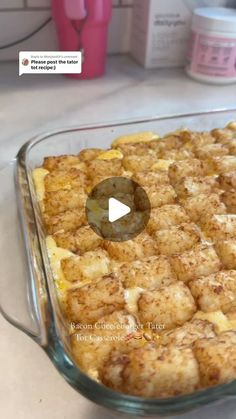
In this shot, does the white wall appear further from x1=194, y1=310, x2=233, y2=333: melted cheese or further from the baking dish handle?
x1=194, y1=310, x2=233, y2=333: melted cheese

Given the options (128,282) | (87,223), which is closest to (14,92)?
(87,223)

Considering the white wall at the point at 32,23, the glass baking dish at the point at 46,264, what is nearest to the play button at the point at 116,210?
the glass baking dish at the point at 46,264

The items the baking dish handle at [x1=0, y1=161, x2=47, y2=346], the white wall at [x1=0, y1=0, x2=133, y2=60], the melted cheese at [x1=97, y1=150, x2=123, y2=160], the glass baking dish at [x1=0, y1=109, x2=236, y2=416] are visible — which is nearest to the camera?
the glass baking dish at [x1=0, y1=109, x2=236, y2=416]

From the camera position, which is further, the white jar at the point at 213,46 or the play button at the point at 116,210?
the white jar at the point at 213,46

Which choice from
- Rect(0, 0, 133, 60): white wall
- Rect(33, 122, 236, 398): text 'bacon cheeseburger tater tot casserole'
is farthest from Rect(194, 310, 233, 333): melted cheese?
Rect(0, 0, 133, 60): white wall

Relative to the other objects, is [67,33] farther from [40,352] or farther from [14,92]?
[40,352]

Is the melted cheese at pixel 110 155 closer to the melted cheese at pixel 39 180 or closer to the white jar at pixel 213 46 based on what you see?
the melted cheese at pixel 39 180
